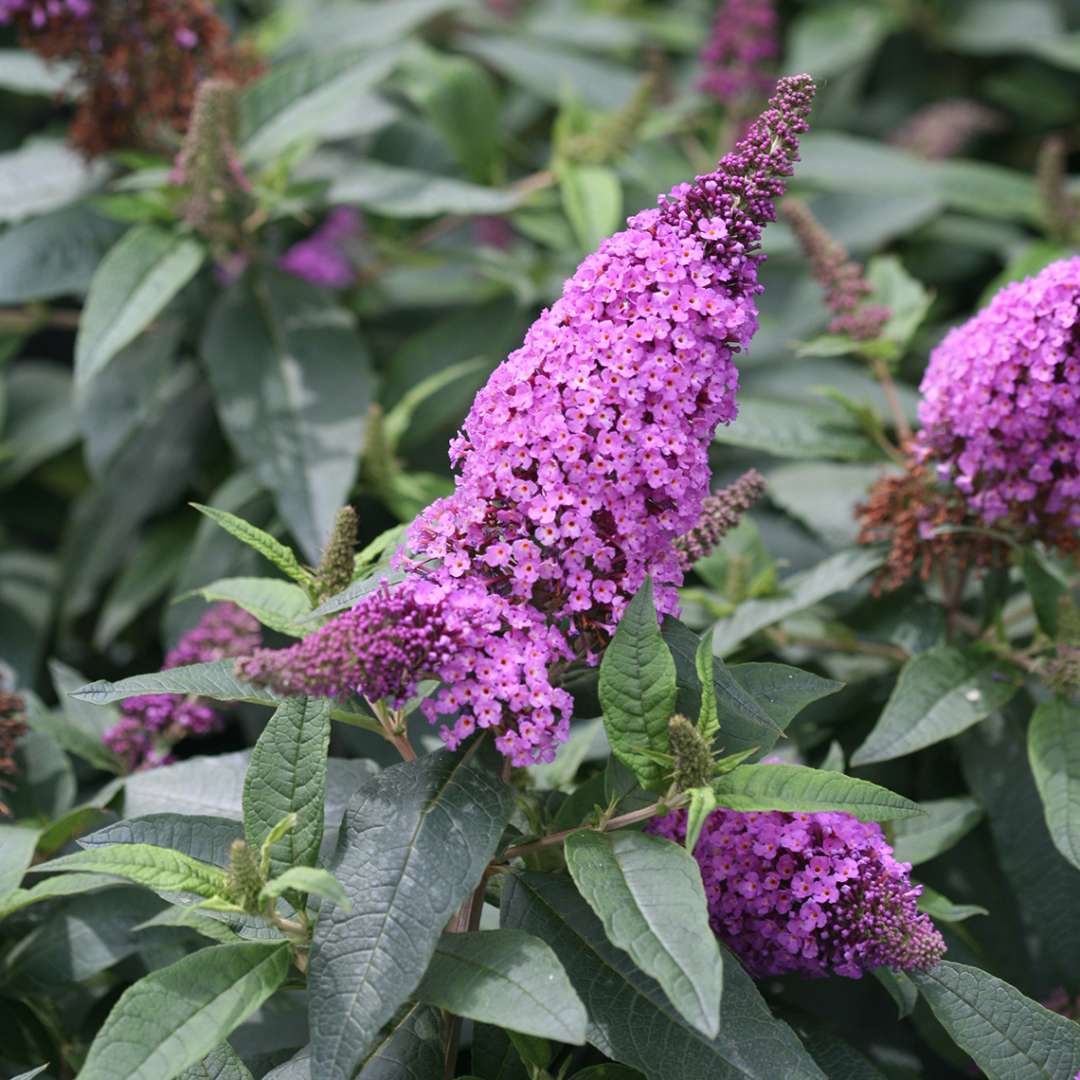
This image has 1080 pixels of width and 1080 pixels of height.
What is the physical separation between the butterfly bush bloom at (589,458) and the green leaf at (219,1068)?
0.47 m

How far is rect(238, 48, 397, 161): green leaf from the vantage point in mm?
2758

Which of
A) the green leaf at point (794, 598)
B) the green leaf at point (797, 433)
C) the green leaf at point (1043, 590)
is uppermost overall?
the green leaf at point (797, 433)

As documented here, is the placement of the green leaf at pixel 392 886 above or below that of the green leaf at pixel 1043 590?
above

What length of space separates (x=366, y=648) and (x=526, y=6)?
337 centimetres

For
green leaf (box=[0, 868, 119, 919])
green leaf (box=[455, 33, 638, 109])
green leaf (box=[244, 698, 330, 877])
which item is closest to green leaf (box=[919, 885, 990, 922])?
green leaf (box=[244, 698, 330, 877])

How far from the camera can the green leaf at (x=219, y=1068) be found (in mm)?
1536

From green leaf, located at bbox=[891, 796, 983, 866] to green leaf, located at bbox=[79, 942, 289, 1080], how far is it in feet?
3.08

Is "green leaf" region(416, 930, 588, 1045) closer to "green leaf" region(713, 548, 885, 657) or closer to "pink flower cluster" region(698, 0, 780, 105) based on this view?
"green leaf" region(713, 548, 885, 657)

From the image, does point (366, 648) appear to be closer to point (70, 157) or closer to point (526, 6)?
point (70, 157)

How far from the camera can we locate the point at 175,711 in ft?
7.11

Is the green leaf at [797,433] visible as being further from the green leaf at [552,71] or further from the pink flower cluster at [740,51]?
the green leaf at [552,71]

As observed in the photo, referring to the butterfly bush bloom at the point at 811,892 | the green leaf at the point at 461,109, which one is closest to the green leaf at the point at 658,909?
the butterfly bush bloom at the point at 811,892

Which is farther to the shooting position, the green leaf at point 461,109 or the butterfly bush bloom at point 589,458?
the green leaf at point 461,109

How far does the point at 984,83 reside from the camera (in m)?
4.13
